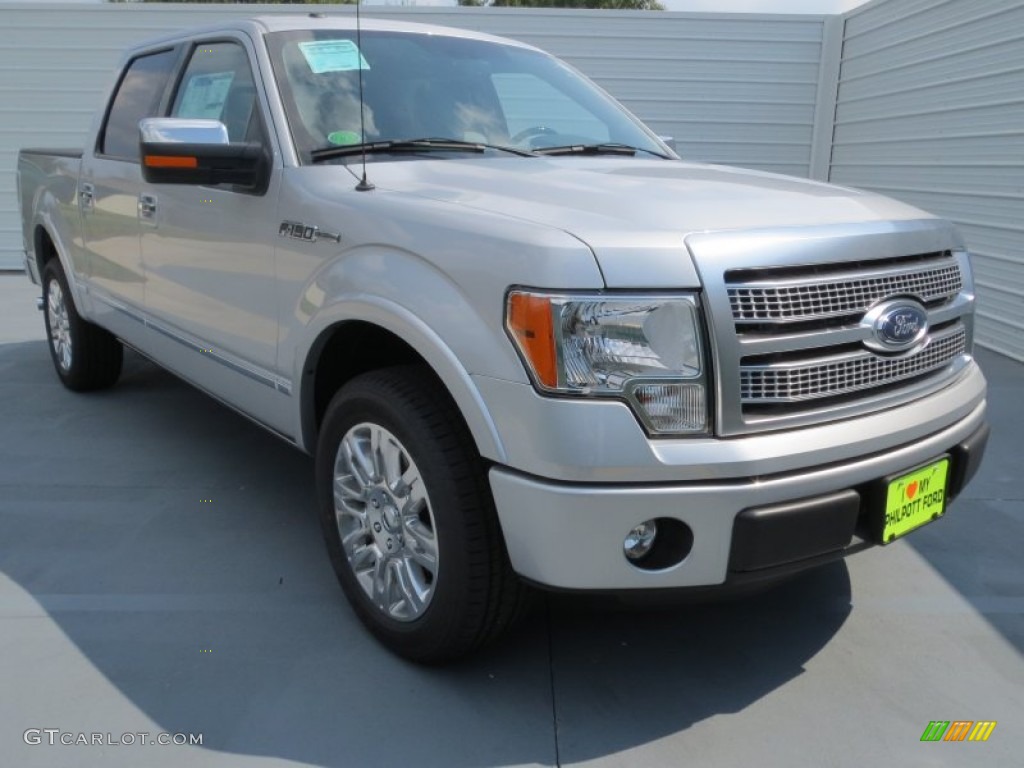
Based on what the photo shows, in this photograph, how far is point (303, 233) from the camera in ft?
9.07

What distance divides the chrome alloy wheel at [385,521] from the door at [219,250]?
509 millimetres

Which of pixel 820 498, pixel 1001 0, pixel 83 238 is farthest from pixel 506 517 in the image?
pixel 1001 0

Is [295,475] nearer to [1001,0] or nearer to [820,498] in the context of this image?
[820,498]

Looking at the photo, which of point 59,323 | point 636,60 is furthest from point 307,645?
point 636,60

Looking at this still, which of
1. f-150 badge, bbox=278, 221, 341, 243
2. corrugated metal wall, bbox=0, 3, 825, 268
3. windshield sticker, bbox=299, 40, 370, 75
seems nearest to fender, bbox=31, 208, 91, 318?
windshield sticker, bbox=299, 40, 370, 75

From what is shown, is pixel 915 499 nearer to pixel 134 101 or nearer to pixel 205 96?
pixel 205 96

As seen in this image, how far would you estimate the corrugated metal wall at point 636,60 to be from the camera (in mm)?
9977

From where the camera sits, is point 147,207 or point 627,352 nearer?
point 627,352

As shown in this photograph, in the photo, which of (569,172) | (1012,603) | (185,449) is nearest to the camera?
(569,172)

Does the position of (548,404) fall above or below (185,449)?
above

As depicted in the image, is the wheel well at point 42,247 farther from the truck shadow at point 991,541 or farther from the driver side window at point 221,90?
the truck shadow at point 991,541

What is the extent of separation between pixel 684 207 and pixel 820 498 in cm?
80

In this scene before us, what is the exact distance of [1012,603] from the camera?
3.01 metres

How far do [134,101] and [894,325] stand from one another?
377 cm
